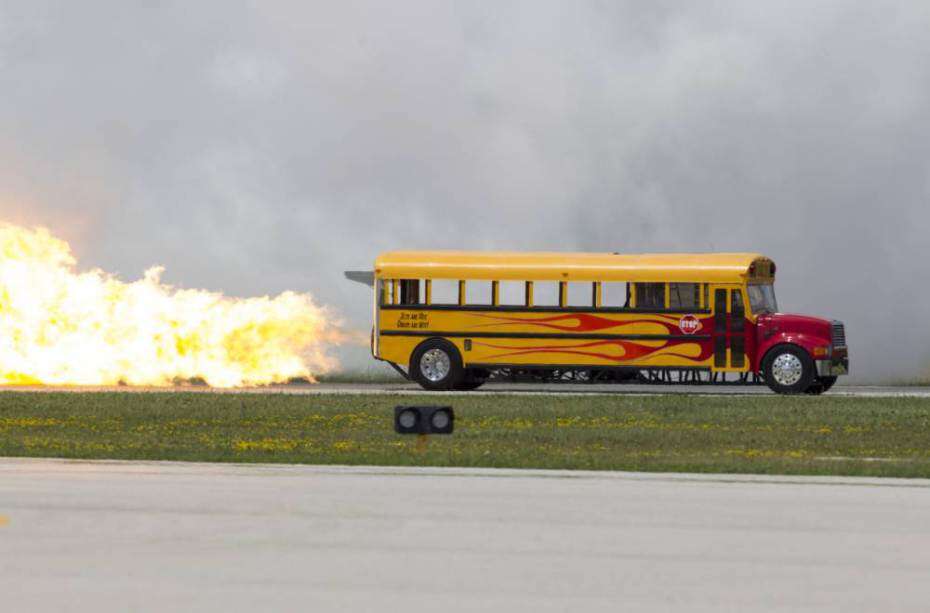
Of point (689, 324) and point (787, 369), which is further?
point (689, 324)

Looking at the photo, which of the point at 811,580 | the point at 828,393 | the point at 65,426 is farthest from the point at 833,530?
the point at 828,393

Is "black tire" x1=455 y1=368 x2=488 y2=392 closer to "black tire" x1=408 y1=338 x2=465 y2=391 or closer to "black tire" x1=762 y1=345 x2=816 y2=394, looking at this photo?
"black tire" x1=408 y1=338 x2=465 y2=391

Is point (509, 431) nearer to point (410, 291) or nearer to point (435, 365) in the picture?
point (435, 365)

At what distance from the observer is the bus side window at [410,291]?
38938 mm

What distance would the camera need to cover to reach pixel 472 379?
132ft

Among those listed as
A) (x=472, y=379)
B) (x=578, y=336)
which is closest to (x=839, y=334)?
(x=578, y=336)

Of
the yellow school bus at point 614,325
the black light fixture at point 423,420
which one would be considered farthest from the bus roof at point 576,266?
the black light fixture at point 423,420

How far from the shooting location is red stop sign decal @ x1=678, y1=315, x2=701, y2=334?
3759cm

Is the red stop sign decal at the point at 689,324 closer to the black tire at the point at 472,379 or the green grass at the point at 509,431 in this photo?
the green grass at the point at 509,431

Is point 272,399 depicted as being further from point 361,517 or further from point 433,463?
point 361,517

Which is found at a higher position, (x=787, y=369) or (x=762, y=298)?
(x=762, y=298)

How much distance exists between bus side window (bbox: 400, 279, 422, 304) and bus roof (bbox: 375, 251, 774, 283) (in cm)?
20

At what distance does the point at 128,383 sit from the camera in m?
41.9

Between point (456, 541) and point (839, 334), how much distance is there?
26.5 metres
